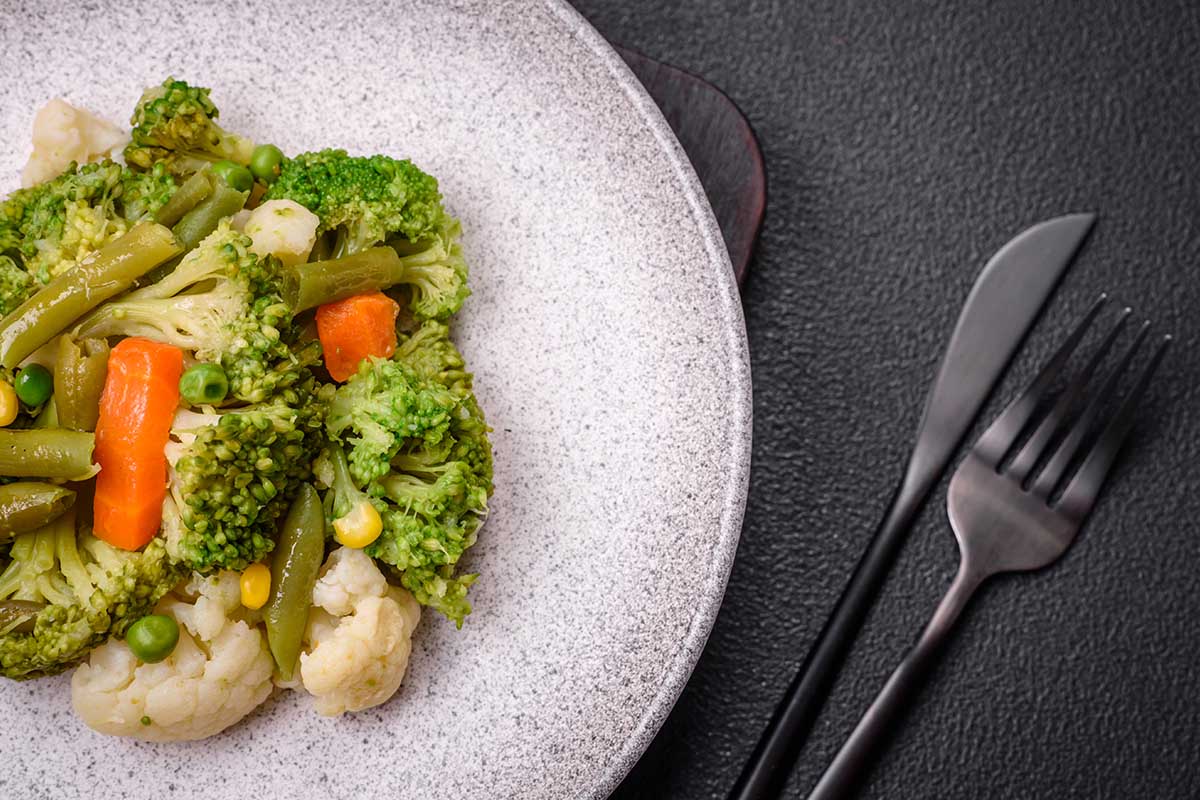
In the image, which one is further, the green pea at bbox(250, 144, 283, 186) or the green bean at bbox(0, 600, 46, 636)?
the green pea at bbox(250, 144, 283, 186)

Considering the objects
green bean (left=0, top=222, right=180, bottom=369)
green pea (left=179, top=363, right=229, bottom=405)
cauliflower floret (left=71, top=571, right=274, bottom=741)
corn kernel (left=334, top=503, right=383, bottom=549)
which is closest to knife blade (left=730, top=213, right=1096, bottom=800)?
corn kernel (left=334, top=503, right=383, bottom=549)

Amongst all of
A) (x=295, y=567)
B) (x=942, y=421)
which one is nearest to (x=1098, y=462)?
(x=942, y=421)

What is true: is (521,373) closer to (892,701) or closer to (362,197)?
(362,197)

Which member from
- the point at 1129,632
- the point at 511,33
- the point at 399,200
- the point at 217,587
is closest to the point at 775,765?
the point at 1129,632

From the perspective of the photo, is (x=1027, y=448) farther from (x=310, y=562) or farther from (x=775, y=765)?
(x=310, y=562)

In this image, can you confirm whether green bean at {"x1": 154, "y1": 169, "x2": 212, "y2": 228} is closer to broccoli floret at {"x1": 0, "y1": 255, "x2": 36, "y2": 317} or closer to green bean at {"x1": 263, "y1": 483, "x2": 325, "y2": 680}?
broccoli floret at {"x1": 0, "y1": 255, "x2": 36, "y2": 317}

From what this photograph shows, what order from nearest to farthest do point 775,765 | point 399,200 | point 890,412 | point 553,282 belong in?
1. point 399,200
2. point 553,282
3. point 775,765
4. point 890,412
